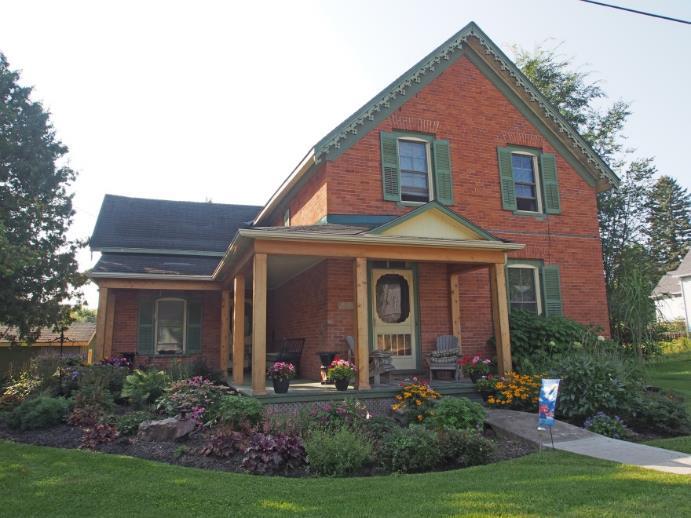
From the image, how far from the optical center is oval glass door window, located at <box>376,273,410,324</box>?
450 inches

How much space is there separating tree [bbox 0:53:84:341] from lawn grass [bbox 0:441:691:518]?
9.90 metres

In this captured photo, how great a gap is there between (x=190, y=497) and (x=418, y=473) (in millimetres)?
2479

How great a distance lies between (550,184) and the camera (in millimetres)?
13688

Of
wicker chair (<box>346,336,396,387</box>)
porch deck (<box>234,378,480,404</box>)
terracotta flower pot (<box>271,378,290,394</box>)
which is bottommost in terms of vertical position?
porch deck (<box>234,378,480,404</box>)

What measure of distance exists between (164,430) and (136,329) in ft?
27.4

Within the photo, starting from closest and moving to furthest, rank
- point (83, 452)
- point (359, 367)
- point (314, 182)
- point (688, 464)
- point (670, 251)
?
point (688, 464) → point (83, 452) → point (359, 367) → point (314, 182) → point (670, 251)

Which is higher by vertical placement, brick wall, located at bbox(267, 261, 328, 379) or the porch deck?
brick wall, located at bbox(267, 261, 328, 379)

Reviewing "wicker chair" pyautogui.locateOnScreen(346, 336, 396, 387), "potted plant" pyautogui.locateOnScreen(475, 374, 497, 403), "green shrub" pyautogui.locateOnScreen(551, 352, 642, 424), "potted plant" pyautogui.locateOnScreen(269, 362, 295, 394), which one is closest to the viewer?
"green shrub" pyautogui.locateOnScreen(551, 352, 642, 424)

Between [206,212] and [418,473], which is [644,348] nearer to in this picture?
[418,473]

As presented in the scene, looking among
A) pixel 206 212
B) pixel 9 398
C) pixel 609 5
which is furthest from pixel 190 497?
pixel 206 212

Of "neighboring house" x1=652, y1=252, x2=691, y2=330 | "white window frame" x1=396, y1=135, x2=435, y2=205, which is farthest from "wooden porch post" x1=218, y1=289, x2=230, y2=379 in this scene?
"neighboring house" x1=652, y1=252, x2=691, y2=330

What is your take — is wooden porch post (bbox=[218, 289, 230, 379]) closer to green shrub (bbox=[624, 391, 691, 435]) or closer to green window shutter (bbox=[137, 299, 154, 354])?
green window shutter (bbox=[137, 299, 154, 354])

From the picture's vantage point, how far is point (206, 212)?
19781 mm

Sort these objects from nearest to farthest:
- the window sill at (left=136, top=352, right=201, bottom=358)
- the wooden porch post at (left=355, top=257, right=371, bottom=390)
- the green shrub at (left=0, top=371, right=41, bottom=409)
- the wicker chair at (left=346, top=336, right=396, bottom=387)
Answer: the wooden porch post at (left=355, top=257, right=371, bottom=390) → the green shrub at (left=0, top=371, right=41, bottom=409) → the wicker chair at (left=346, top=336, right=396, bottom=387) → the window sill at (left=136, top=352, right=201, bottom=358)
